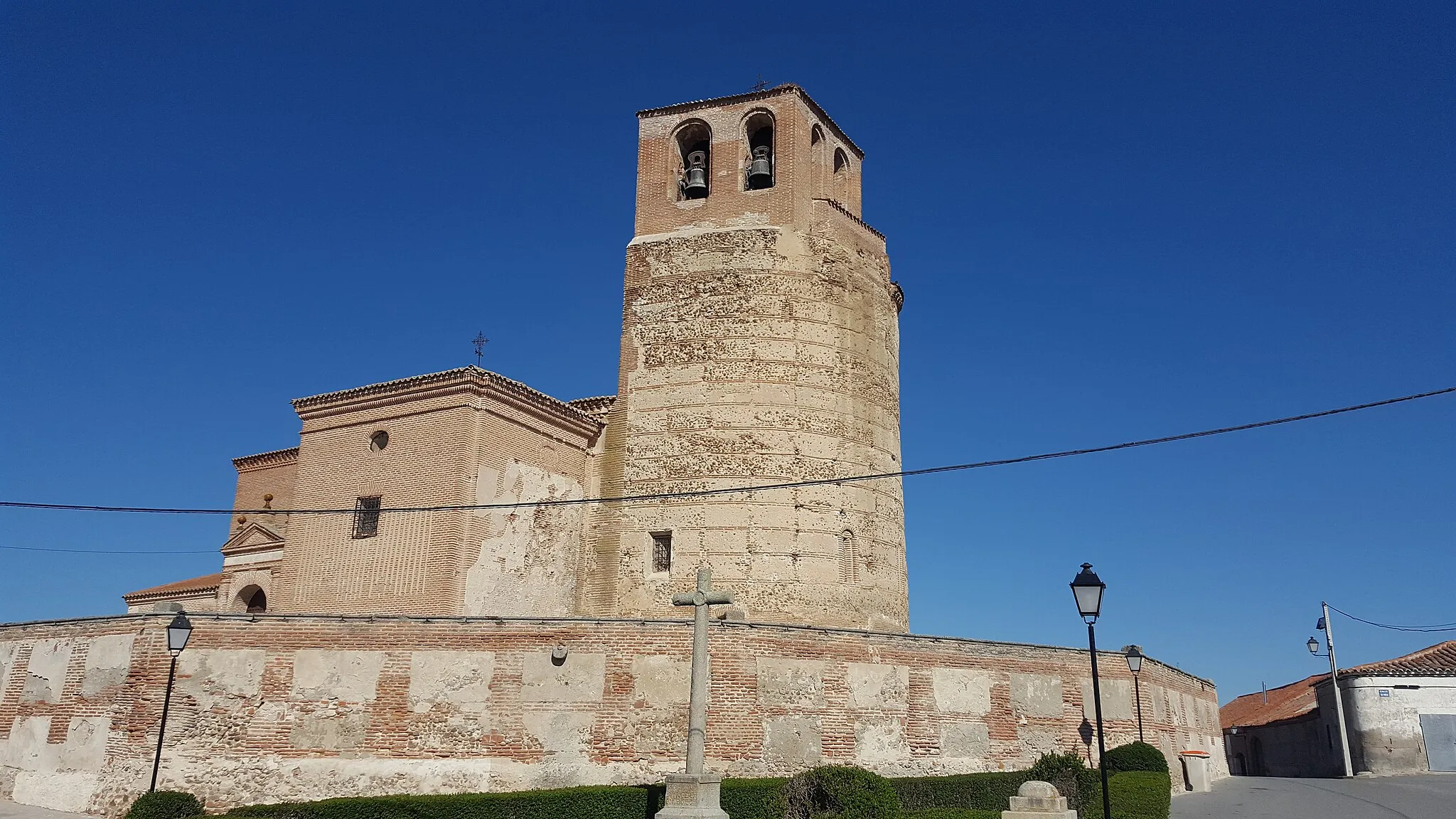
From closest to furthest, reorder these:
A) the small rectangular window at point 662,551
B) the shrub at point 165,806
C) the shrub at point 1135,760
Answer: the shrub at point 165,806
the shrub at point 1135,760
the small rectangular window at point 662,551

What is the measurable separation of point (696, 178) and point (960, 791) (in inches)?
582

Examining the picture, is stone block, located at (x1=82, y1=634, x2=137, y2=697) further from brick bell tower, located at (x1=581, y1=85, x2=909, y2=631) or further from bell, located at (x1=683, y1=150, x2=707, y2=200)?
bell, located at (x1=683, y1=150, x2=707, y2=200)

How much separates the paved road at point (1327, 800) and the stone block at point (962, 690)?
11.1ft

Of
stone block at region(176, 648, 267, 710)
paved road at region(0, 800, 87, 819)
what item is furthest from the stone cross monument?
paved road at region(0, 800, 87, 819)

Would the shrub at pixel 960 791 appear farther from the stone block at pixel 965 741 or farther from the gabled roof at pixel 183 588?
the gabled roof at pixel 183 588

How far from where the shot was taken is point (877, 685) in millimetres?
16531

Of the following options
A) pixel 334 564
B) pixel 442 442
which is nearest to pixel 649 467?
pixel 442 442

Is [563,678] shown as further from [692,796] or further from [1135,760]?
[1135,760]

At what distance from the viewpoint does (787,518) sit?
848 inches

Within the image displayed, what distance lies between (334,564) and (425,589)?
2492 millimetres

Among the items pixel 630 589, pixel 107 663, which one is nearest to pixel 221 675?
pixel 107 663

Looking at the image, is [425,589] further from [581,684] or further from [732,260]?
[732,260]

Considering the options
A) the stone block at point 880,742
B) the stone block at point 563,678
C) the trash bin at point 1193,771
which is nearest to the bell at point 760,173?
the stone block at point 563,678

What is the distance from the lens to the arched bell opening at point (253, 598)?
76.7 ft
